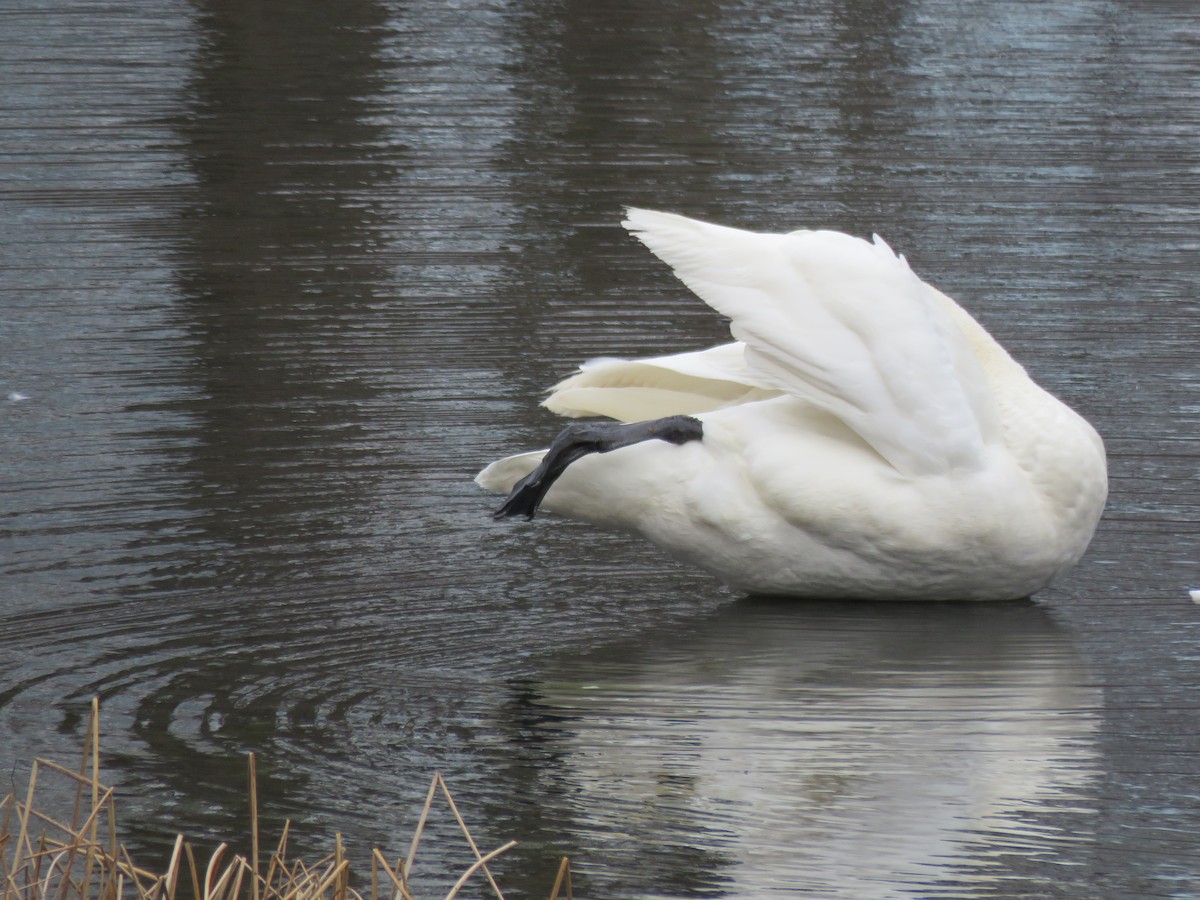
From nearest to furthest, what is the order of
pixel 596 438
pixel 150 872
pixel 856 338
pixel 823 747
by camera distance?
1. pixel 150 872
2. pixel 823 747
3. pixel 856 338
4. pixel 596 438

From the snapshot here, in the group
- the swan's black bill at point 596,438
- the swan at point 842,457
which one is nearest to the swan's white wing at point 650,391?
the swan at point 842,457

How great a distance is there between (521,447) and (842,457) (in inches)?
55.7

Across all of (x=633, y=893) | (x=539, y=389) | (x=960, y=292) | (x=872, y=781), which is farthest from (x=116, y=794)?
(x=960, y=292)

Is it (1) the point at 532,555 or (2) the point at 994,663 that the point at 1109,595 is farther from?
(1) the point at 532,555

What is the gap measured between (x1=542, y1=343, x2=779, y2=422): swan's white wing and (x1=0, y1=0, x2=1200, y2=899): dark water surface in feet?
1.24

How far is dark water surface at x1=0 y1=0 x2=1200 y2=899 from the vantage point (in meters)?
3.86

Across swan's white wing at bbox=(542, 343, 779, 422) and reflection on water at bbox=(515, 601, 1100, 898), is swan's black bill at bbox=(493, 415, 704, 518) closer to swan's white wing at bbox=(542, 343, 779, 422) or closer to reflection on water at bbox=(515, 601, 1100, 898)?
swan's white wing at bbox=(542, 343, 779, 422)

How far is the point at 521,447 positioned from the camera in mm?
5961

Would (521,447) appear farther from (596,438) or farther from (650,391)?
(596,438)

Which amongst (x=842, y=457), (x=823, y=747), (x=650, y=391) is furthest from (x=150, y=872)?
(x=650, y=391)

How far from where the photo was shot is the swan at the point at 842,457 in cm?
471

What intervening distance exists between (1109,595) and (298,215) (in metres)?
4.51

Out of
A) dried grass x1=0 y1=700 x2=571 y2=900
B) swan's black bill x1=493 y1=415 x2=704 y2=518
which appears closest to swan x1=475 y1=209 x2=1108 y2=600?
swan's black bill x1=493 y1=415 x2=704 y2=518

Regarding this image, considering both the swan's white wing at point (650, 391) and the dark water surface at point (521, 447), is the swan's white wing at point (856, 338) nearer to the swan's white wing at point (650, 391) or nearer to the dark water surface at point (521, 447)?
the swan's white wing at point (650, 391)
